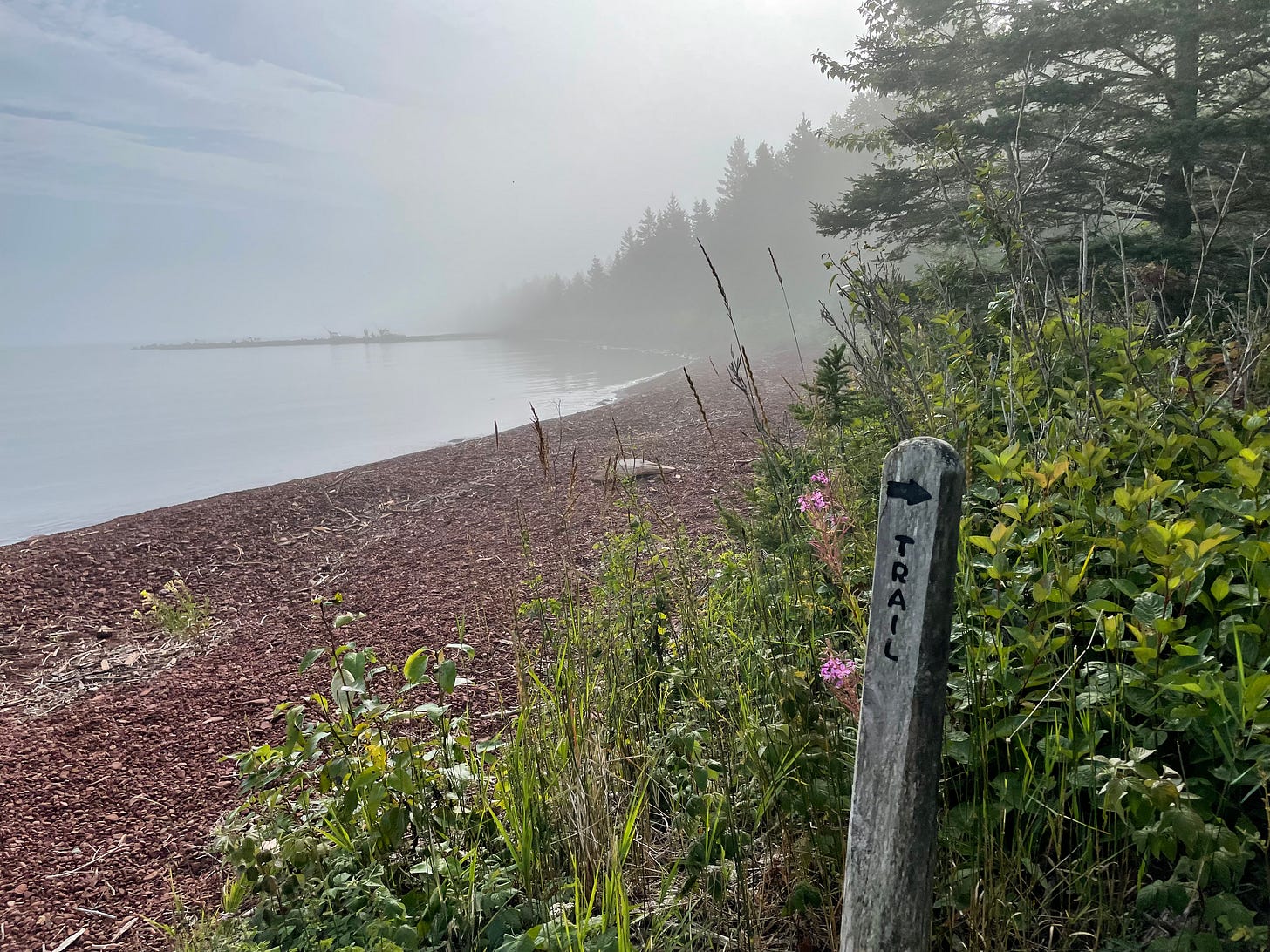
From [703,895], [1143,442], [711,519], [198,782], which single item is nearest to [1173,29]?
[711,519]

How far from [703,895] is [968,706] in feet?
2.55

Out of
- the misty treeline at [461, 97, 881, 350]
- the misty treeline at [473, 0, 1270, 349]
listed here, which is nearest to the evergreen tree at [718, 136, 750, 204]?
the misty treeline at [461, 97, 881, 350]

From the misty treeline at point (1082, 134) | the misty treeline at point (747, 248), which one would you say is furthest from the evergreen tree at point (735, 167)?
the misty treeline at point (1082, 134)

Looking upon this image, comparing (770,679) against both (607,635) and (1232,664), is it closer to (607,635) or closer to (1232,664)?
(607,635)

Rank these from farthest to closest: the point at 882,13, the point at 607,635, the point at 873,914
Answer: the point at 882,13 < the point at 607,635 < the point at 873,914

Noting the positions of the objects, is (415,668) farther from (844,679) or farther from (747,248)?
(747,248)

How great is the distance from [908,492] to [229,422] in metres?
22.7

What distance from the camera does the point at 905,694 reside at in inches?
44.8

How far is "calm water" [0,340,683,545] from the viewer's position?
1231 centimetres

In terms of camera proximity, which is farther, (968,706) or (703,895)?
(703,895)

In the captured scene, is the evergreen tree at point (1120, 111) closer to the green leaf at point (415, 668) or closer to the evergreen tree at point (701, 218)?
the green leaf at point (415, 668)

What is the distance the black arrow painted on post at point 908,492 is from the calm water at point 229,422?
11.8m

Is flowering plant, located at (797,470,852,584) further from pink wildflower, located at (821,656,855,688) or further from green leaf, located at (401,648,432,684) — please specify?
green leaf, located at (401,648,432,684)

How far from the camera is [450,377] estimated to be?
32375 millimetres
